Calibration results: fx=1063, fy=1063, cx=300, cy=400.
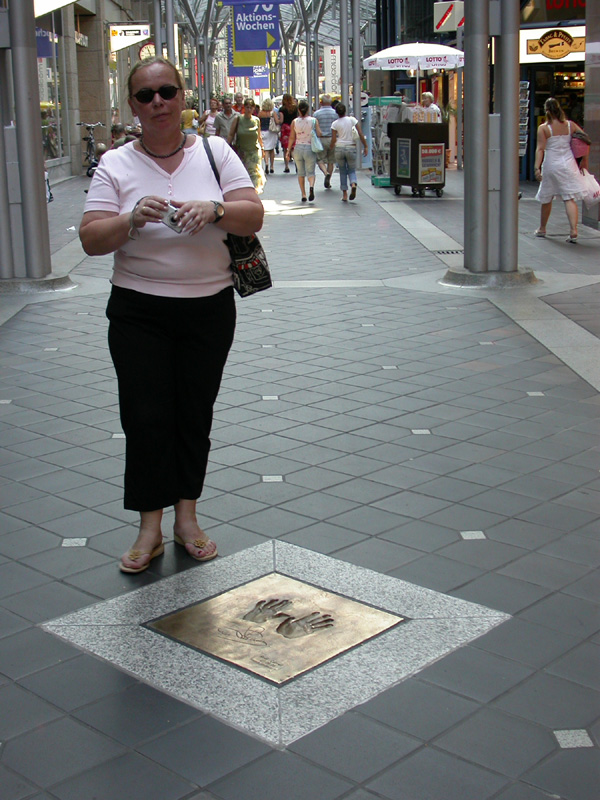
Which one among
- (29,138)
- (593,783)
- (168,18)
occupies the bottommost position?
(593,783)

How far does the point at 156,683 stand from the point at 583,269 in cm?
882

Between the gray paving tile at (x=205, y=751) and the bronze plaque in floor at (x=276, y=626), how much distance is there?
12.8 inches

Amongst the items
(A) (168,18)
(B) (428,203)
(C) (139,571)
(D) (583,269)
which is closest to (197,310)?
(C) (139,571)

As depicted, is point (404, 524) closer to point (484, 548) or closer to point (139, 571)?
point (484, 548)

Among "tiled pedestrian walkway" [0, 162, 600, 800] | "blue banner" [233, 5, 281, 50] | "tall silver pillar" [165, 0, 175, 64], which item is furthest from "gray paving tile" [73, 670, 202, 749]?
"blue banner" [233, 5, 281, 50]

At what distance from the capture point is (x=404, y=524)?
448 centimetres

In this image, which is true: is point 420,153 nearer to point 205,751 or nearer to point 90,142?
point 90,142

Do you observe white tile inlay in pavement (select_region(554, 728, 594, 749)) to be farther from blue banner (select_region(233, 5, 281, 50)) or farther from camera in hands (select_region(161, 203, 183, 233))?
blue banner (select_region(233, 5, 281, 50))

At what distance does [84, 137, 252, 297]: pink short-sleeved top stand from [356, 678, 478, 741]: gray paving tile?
158 cm

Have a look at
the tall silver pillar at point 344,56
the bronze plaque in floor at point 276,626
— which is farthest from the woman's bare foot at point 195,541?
the tall silver pillar at point 344,56

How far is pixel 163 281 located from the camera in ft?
12.5

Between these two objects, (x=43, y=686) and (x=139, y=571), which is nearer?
(x=43, y=686)

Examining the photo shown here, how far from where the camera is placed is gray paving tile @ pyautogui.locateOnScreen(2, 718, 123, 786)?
280cm

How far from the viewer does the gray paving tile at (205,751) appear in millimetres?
2793
